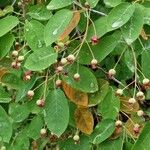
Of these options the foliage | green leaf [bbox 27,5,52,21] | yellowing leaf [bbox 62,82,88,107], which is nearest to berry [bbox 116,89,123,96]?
the foliage

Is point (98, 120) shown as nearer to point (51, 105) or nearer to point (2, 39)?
point (51, 105)

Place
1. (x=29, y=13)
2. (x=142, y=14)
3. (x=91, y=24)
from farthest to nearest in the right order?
(x=29, y=13), (x=91, y=24), (x=142, y=14)

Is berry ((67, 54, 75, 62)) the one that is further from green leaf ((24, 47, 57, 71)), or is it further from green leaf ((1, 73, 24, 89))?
green leaf ((1, 73, 24, 89))

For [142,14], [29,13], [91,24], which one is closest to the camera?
[142,14]

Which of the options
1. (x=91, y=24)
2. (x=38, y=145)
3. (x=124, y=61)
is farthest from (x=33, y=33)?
(x=38, y=145)

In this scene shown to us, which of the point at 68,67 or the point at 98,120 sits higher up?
the point at 68,67

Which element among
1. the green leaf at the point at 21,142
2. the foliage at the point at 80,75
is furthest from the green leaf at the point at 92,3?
the green leaf at the point at 21,142

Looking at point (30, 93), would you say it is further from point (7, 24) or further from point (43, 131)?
point (7, 24)
